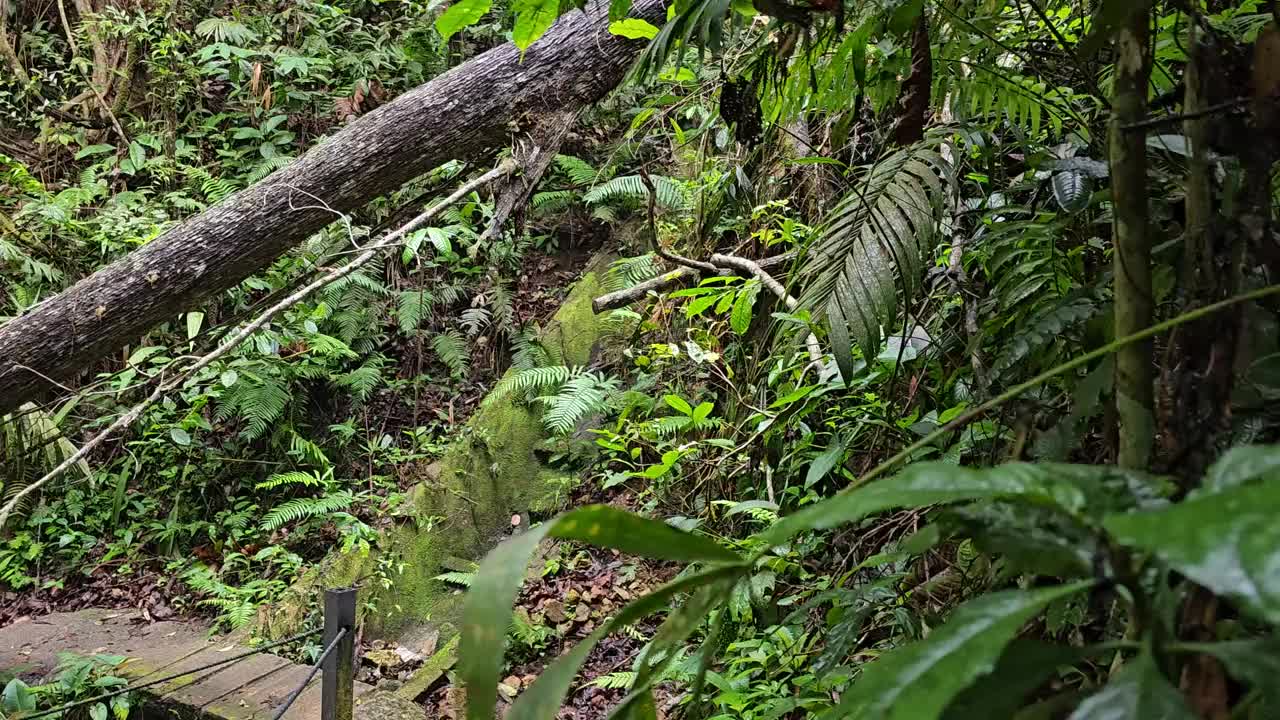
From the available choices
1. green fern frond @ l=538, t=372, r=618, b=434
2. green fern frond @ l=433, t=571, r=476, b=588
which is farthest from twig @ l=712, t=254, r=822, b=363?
green fern frond @ l=433, t=571, r=476, b=588

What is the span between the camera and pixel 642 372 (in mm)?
4137

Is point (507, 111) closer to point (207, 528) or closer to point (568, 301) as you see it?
point (568, 301)

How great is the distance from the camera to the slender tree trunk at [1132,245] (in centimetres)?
61

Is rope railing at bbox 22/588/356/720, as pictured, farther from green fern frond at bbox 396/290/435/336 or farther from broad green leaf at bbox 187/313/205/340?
green fern frond at bbox 396/290/435/336

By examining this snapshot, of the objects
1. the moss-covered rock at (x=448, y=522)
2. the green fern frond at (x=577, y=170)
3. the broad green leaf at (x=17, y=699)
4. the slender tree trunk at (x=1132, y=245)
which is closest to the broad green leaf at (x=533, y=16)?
the slender tree trunk at (x=1132, y=245)

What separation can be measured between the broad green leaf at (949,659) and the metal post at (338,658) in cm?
202

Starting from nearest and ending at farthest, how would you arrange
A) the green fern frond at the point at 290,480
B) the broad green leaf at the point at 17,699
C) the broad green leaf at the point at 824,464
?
the broad green leaf at the point at 824,464 < the broad green leaf at the point at 17,699 < the green fern frond at the point at 290,480

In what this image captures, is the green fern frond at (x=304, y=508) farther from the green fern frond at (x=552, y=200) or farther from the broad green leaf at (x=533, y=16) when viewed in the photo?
the broad green leaf at (x=533, y=16)

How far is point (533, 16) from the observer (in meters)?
0.98

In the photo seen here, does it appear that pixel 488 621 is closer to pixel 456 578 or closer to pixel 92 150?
pixel 456 578

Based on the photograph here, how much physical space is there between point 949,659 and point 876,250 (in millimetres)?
1153

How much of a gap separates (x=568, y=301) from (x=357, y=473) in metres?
1.60

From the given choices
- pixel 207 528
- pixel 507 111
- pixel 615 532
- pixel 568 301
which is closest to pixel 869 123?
pixel 507 111

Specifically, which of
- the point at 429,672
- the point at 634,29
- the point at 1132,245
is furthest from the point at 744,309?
the point at 429,672
